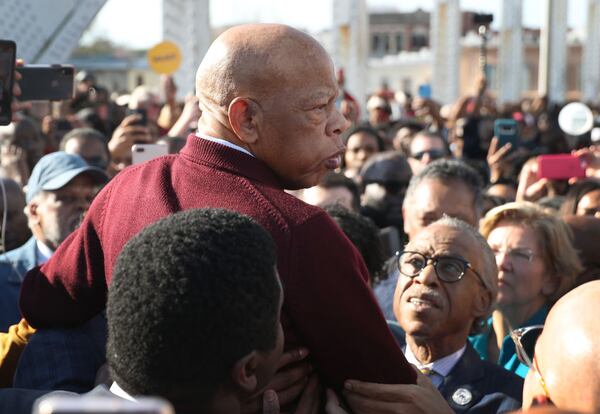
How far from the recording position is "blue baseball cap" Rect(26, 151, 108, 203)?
4.95m

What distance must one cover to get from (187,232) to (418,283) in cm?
194

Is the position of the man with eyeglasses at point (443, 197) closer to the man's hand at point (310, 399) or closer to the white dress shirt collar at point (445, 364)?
the white dress shirt collar at point (445, 364)

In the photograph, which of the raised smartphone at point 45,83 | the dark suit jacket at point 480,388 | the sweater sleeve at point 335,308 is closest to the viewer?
the sweater sleeve at point 335,308

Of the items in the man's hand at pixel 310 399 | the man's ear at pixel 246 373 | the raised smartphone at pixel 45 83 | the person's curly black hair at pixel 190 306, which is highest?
the raised smartphone at pixel 45 83

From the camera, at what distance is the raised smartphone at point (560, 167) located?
669 cm

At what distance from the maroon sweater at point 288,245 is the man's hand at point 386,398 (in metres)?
0.02

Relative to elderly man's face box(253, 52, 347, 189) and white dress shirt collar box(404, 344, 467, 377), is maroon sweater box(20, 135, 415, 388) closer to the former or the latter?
elderly man's face box(253, 52, 347, 189)

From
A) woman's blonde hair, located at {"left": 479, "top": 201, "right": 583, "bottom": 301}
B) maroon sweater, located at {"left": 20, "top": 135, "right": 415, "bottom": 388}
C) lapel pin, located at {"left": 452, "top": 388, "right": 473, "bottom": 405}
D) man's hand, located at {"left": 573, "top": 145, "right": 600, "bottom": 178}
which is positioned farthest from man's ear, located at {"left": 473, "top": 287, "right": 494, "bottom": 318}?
man's hand, located at {"left": 573, "top": 145, "right": 600, "bottom": 178}

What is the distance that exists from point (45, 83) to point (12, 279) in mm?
1042

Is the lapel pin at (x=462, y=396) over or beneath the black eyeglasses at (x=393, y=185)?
beneath

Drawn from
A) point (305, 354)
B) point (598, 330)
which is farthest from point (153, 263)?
point (598, 330)

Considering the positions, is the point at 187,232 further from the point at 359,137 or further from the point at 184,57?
the point at 184,57

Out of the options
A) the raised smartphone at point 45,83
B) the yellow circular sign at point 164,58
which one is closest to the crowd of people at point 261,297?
the raised smartphone at point 45,83

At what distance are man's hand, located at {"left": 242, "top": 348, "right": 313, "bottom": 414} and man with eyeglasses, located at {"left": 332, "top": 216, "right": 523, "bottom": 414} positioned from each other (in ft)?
3.97
